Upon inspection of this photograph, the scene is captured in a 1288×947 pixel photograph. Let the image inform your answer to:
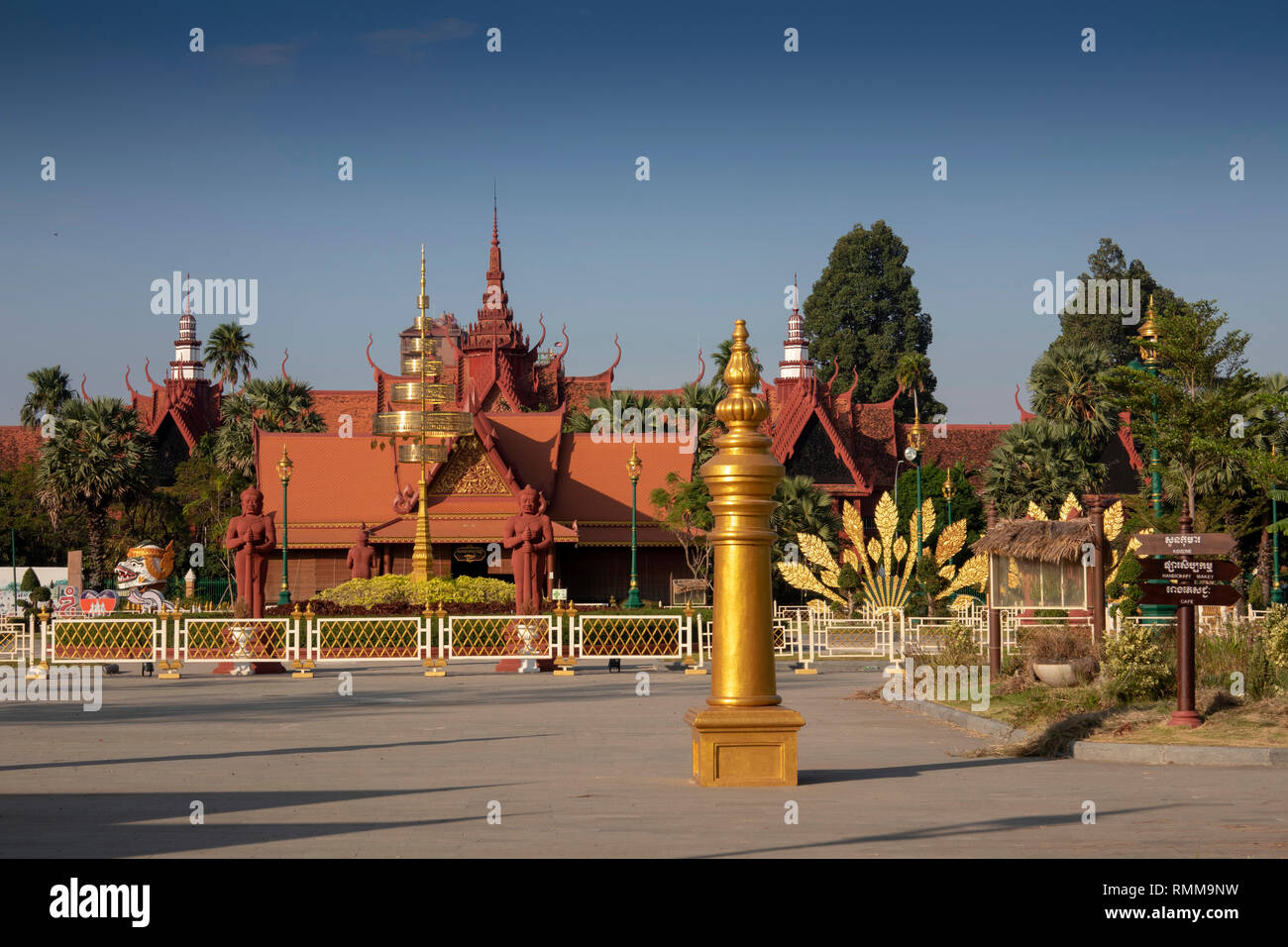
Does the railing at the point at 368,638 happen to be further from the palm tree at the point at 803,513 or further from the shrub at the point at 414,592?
the palm tree at the point at 803,513

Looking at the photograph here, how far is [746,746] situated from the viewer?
9.86 m

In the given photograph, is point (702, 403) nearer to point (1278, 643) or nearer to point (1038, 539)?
point (1038, 539)

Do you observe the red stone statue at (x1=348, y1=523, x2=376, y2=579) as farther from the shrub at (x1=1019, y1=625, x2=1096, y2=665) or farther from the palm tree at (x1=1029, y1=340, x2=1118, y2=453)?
the palm tree at (x1=1029, y1=340, x2=1118, y2=453)

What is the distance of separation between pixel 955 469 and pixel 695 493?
14914 mm

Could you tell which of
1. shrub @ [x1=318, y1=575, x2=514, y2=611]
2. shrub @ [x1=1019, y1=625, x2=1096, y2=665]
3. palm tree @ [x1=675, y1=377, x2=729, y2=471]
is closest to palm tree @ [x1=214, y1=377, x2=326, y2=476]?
palm tree @ [x1=675, y1=377, x2=729, y2=471]

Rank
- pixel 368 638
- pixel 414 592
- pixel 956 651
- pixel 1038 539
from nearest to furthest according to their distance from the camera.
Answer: pixel 956 651 → pixel 368 638 → pixel 1038 539 → pixel 414 592

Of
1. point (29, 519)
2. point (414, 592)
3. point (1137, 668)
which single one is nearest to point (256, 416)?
point (29, 519)

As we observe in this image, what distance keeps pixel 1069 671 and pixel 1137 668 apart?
6.57ft

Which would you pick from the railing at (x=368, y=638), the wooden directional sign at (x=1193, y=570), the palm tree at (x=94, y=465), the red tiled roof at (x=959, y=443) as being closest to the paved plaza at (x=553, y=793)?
the wooden directional sign at (x=1193, y=570)

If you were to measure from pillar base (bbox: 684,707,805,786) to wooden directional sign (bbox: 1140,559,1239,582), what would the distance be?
194 inches

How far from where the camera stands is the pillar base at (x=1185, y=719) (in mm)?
12641

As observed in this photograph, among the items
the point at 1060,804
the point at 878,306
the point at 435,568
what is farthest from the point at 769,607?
the point at 878,306

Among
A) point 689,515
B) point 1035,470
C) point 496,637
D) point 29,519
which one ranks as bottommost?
point 496,637

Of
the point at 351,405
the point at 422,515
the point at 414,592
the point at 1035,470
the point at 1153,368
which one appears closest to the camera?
the point at 414,592
